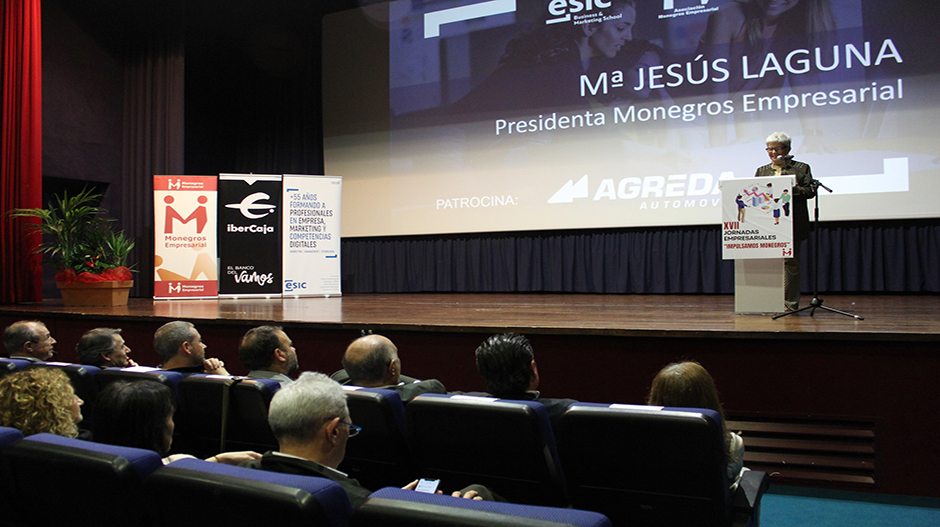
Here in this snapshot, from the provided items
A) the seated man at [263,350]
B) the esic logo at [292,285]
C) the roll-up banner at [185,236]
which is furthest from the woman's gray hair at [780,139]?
the roll-up banner at [185,236]

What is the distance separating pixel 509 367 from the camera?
2.00m

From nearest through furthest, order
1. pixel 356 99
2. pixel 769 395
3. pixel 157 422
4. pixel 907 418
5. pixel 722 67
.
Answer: pixel 157 422 < pixel 907 418 < pixel 769 395 < pixel 722 67 < pixel 356 99

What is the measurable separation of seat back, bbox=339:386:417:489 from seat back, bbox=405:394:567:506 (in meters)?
0.05

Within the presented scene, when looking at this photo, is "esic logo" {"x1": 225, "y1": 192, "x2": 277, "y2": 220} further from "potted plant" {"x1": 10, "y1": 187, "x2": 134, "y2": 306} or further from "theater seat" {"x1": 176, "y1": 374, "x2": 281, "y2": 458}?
"theater seat" {"x1": 176, "y1": 374, "x2": 281, "y2": 458}

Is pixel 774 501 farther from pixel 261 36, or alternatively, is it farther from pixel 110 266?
pixel 261 36

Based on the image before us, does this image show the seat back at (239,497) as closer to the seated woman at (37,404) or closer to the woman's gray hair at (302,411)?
the woman's gray hair at (302,411)

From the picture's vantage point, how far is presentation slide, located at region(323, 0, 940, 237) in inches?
236

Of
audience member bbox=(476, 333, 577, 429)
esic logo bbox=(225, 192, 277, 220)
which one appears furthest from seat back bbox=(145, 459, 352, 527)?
esic logo bbox=(225, 192, 277, 220)

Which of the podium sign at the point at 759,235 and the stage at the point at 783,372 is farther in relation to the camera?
the podium sign at the point at 759,235

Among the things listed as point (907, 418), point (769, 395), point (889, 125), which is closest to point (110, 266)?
point (769, 395)

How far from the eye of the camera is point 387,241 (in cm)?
866

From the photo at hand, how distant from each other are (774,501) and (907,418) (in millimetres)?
614

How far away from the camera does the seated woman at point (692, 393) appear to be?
1742mm

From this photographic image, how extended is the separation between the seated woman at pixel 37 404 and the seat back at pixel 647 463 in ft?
4.24
